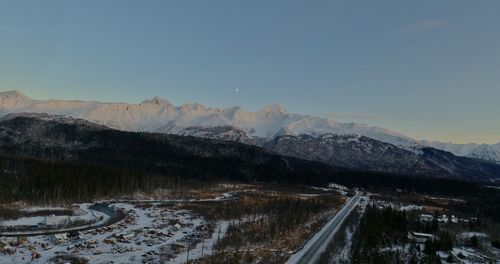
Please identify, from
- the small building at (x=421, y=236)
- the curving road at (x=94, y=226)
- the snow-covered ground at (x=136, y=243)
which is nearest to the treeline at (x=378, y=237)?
the small building at (x=421, y=236)

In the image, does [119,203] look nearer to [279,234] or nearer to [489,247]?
[279,234]

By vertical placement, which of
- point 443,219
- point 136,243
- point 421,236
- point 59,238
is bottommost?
point 136,243

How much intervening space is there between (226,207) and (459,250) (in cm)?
8198

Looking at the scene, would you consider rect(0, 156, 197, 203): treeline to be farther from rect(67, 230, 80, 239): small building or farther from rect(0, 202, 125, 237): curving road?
rect(67, 230, 80, 239): small building

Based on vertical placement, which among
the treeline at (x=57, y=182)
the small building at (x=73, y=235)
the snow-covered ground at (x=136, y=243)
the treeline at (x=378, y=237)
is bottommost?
the snow-covered ground at (x=136, y=243)

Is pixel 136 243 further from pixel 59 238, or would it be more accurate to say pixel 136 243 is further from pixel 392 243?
pixel 392 243

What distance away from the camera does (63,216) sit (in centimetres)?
12344

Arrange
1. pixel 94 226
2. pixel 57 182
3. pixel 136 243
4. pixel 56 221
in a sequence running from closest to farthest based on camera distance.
→ pixel 136 243, pixel 94 226, pixel 56 221, pixel 57 182

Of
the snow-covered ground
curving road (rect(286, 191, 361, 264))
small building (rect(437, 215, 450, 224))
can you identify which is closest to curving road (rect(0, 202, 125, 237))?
the snow-covered ground

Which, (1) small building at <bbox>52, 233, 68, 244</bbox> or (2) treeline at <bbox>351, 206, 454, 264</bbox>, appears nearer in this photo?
(2) treeline at <bbox>351, 206, 454, 264</bbox>

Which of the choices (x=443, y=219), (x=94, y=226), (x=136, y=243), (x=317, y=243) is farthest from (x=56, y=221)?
(x=443, y=219)

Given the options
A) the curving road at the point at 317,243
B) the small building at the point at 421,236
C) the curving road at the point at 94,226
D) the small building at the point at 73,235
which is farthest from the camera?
the small building at the point at 421,236

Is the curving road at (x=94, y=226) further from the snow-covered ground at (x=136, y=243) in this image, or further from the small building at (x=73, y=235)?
the small building at (x=73, y=235)

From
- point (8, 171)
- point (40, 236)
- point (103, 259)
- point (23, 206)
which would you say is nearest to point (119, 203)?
point (23, 206)
